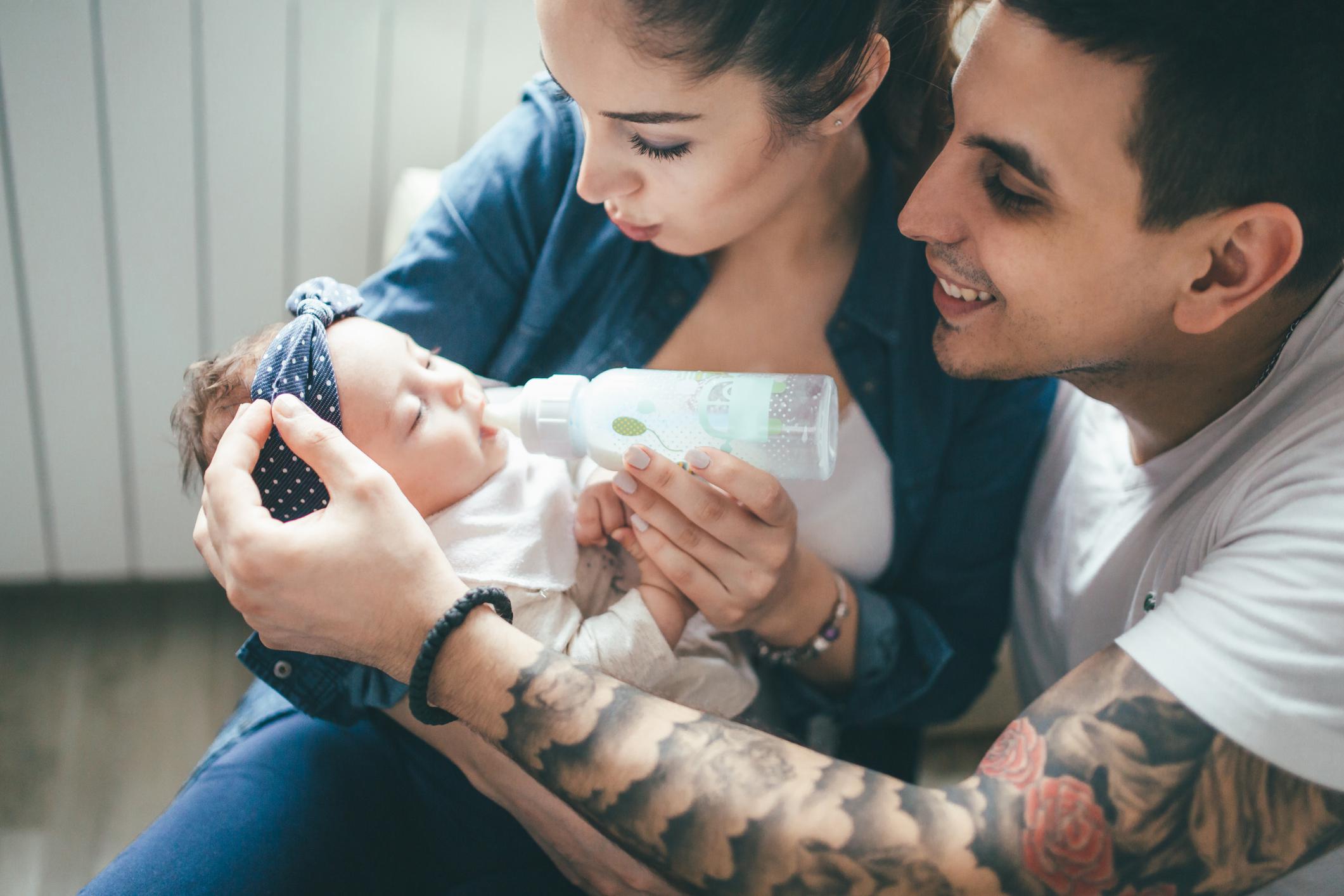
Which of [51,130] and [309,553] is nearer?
[309,553]

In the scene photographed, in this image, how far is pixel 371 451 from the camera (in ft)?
3.49

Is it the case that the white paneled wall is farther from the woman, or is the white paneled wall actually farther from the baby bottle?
the baby bottle

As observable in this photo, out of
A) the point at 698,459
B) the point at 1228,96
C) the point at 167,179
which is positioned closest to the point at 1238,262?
the point at 1228,96

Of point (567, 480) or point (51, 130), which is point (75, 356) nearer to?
point (51, 130)

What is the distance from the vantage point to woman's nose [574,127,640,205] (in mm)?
1048

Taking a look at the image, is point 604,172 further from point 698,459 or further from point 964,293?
point 964,293

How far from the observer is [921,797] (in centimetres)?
92

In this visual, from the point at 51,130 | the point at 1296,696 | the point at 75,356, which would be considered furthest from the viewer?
the point at 75,356

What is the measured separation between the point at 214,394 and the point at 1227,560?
3.39 feet

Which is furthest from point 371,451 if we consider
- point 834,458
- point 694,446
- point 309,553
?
point 834,458

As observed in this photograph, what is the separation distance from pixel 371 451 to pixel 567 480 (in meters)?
0.29

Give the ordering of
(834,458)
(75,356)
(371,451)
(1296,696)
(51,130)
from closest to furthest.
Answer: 1. (1296,696)
2. (371,451)
3. (834,458)
4. (51,130)
5. (75,356)

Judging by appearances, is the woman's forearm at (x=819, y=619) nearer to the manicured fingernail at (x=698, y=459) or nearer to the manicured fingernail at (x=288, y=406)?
the manicured fingernail at (x=698, y=459)

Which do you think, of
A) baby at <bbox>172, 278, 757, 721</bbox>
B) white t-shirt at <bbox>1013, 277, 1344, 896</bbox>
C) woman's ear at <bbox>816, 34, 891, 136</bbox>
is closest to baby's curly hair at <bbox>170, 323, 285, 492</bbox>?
baby at <bbox>172, 278, 757, 721</bbox>
